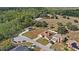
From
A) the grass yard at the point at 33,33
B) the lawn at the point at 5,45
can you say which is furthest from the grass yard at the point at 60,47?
the lawn at the point at 5,45

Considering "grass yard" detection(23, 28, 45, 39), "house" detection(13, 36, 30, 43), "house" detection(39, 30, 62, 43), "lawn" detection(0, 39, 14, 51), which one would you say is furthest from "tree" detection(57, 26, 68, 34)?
"lawn" detection(0, 39, 14, 51)

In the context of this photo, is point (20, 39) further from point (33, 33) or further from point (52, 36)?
point (52, 36)

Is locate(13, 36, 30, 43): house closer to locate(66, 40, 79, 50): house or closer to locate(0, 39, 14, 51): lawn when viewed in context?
locate(0, 39, 14, 51): lawn

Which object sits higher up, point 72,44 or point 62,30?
point 62,30

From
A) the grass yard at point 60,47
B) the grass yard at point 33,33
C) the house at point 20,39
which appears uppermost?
the grass yard at point 33,33

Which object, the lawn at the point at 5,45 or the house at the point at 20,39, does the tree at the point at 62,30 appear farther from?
the lawn at the point at 5,45

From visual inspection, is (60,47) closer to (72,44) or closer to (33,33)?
(72,44)

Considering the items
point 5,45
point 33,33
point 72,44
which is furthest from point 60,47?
point 5,45

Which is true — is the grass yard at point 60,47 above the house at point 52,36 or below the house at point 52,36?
below

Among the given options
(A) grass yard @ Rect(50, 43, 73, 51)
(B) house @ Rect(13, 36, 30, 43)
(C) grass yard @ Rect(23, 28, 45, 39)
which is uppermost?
(C) grass yard @ Rect(23, 28, 45, 39)

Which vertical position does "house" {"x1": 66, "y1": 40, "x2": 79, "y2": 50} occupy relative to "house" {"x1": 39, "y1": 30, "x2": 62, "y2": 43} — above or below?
below
